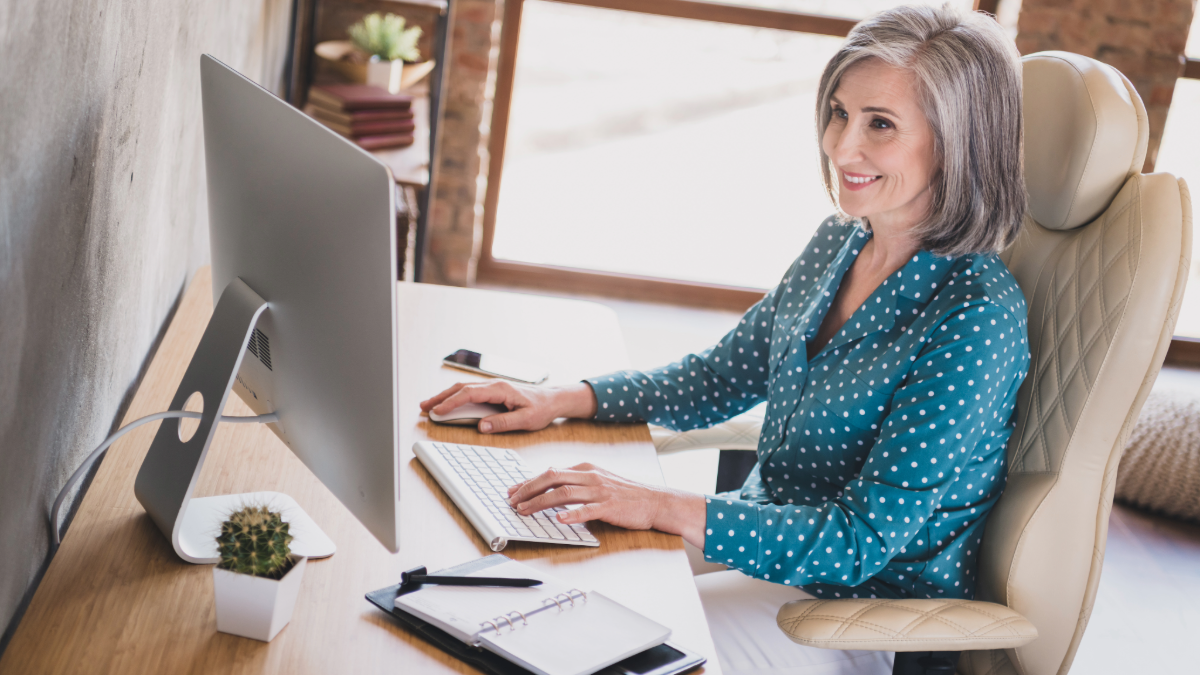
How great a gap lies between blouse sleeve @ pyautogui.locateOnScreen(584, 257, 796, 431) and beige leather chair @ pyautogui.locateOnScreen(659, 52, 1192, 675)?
1.43ft

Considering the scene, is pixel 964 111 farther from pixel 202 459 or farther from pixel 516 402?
pixel 202 459

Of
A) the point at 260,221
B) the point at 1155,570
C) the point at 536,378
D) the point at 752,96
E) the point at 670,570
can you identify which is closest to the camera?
the point at 260,221

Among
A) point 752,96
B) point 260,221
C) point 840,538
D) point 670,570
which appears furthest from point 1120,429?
point 752,96

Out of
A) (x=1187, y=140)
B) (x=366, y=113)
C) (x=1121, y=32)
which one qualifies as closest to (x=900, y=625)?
(x=366, y=113)

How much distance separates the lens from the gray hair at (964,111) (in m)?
1.33

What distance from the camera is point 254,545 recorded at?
0.89m

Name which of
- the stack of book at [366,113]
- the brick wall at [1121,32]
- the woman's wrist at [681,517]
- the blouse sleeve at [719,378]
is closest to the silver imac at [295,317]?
the woman's wrist at [681,517]

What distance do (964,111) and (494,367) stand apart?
0.78m

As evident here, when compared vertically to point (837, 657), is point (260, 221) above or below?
above

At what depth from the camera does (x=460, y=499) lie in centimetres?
120

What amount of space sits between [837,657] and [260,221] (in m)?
0.91

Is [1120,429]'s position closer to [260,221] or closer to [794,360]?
[794,360]

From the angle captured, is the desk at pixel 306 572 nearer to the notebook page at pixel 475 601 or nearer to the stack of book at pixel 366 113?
the notebook page at pixel 475 601

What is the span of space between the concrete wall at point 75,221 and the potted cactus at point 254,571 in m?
0.20
